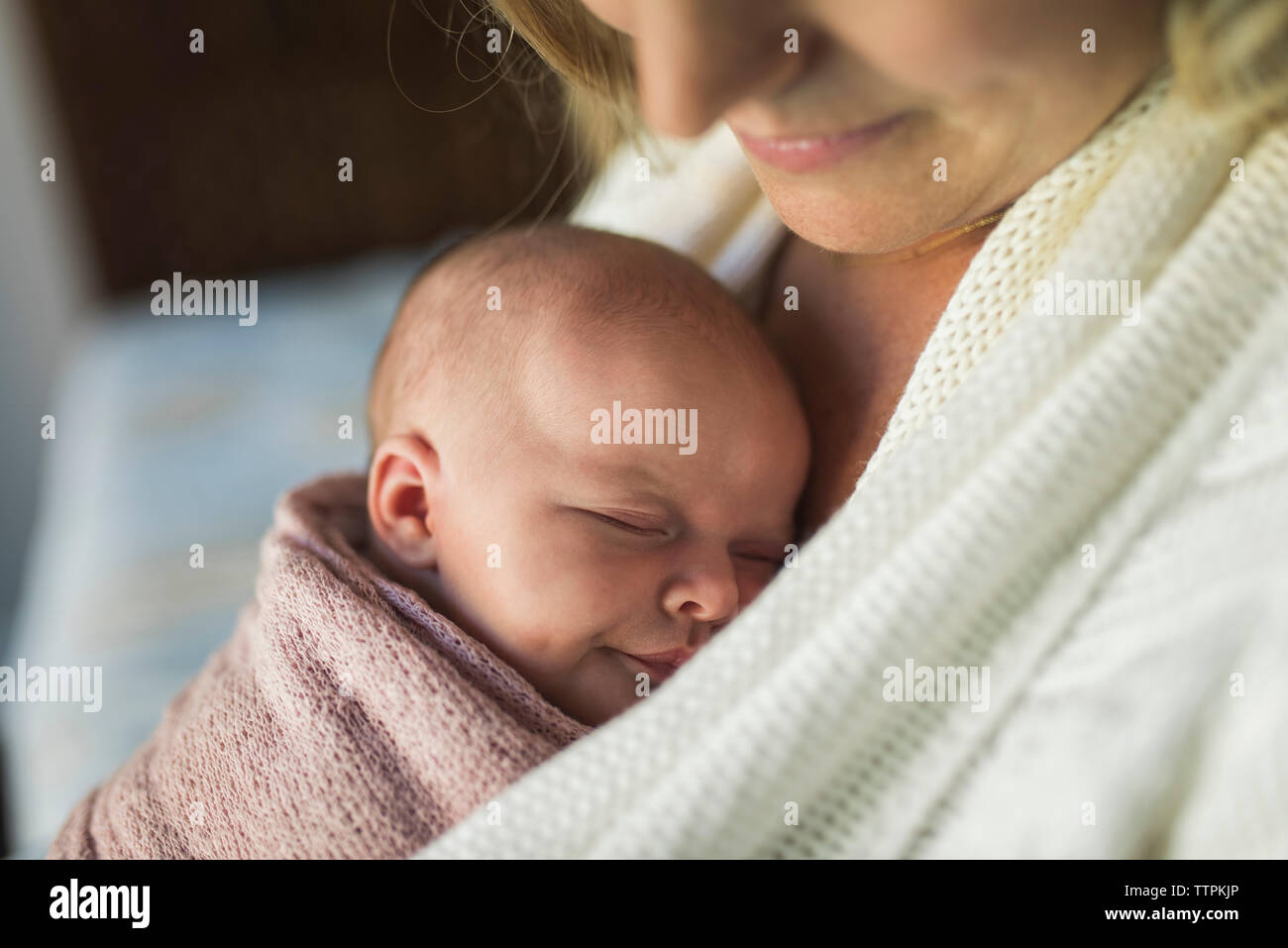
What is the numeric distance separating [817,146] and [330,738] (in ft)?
1.59

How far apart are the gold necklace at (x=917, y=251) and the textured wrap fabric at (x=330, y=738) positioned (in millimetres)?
424

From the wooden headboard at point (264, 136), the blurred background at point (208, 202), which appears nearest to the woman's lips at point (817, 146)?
the blurred background at point (208, 202)

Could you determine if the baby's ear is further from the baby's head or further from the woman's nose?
the woman's nose

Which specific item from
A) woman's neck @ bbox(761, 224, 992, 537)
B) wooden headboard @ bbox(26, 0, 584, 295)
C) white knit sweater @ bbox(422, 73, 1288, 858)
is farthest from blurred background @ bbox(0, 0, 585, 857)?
white knit sweater @ bbox(422, 73, 1288, 858)

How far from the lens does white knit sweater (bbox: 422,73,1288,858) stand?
48 cm

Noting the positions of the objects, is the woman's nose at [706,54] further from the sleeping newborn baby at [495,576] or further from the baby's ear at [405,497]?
the baby's ear at [405,497]

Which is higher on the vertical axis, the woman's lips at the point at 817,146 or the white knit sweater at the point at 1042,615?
the woman's lips at the point at 817,146

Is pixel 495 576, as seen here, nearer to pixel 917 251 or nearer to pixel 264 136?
pixel 917 251

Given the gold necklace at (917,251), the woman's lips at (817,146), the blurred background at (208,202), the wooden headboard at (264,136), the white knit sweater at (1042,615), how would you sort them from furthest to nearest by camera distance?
the wooden headboard at (264,136) → the blurred background at (208,202) → the gold necklace at (917,251) → the woman's lips at (817,146) → the white knit sweater at (1042,615)

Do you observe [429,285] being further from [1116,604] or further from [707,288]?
[1116,604]

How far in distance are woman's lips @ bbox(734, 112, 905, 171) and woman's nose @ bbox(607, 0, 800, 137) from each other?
46mm

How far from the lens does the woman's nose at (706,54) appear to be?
55 cm

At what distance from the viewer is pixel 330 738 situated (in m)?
0.71
